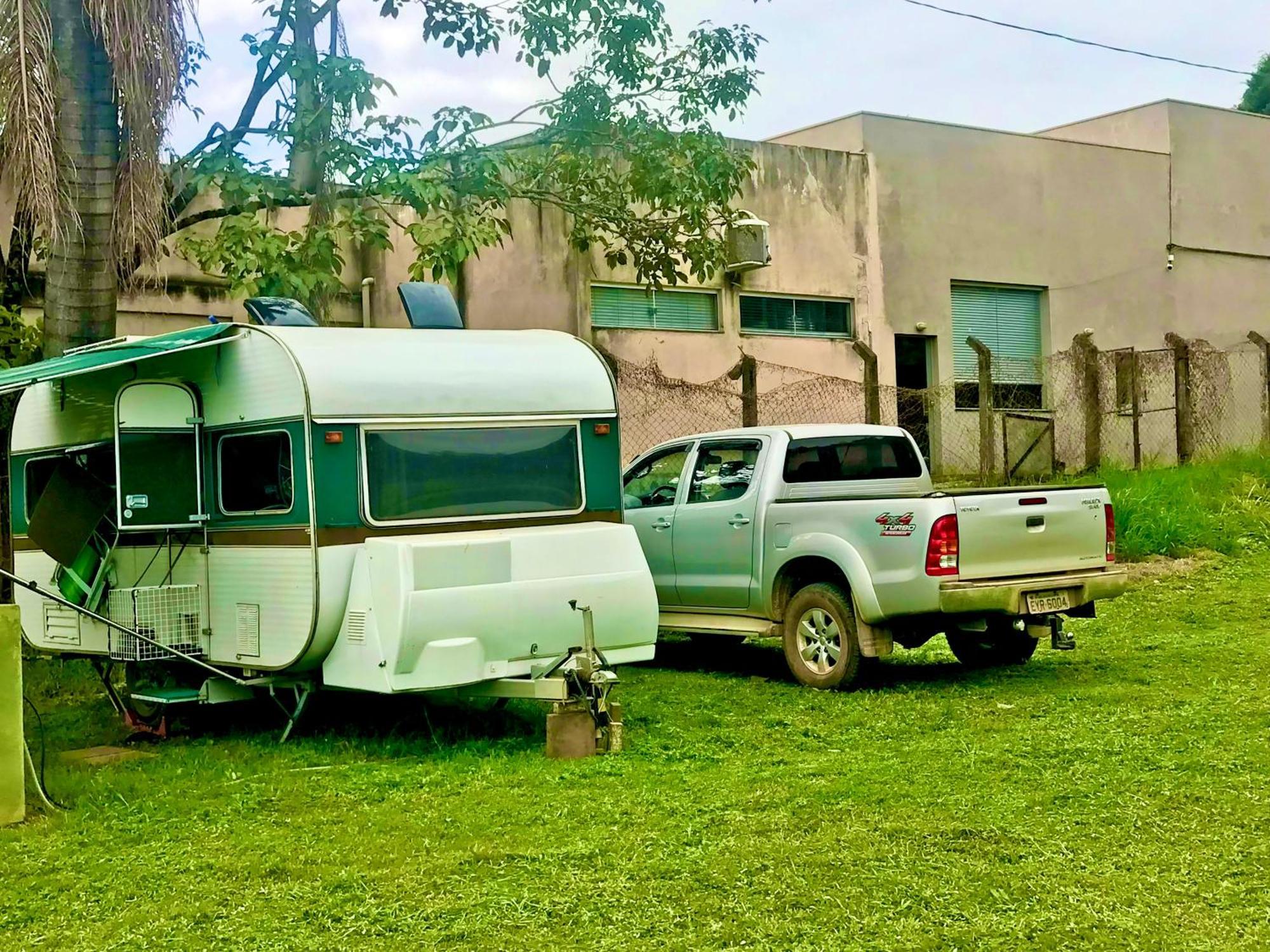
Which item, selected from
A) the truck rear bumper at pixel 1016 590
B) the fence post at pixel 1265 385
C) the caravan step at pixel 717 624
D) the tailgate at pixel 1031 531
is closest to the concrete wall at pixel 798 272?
the fence post at pixel 1265 385

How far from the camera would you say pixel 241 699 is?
29.7ft

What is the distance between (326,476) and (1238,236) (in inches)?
840

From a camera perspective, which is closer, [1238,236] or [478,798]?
[478,798]

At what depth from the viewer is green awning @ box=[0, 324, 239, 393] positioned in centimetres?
830

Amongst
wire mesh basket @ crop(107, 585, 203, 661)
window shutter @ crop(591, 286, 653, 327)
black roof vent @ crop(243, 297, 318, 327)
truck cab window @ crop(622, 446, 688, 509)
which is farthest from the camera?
window shutter @ crop(591, 286, 653, 327)

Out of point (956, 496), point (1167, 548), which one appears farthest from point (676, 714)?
point (1167, 548)

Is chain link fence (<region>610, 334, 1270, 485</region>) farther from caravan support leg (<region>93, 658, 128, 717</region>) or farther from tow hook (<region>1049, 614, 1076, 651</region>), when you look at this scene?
caravan support leg (<region>93, 658, 128, 717</region>)

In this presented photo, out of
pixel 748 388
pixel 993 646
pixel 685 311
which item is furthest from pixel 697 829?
pixel 685 311

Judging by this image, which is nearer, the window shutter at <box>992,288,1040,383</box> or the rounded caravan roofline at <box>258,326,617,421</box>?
the rounded caravan roofline at <box>258,326,617,421</box>

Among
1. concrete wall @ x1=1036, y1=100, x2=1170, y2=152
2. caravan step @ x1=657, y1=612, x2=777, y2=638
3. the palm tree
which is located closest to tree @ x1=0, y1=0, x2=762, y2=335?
the palm tree

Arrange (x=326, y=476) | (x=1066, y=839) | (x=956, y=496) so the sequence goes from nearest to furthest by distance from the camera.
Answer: (x=1066, y=839), (x=326, y=476), (x=956, y=496)

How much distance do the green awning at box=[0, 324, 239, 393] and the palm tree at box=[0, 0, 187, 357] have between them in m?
1.76

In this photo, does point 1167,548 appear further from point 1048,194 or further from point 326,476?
point 326,476

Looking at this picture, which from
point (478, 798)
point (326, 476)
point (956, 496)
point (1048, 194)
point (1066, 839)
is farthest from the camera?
point (1048, 194)
